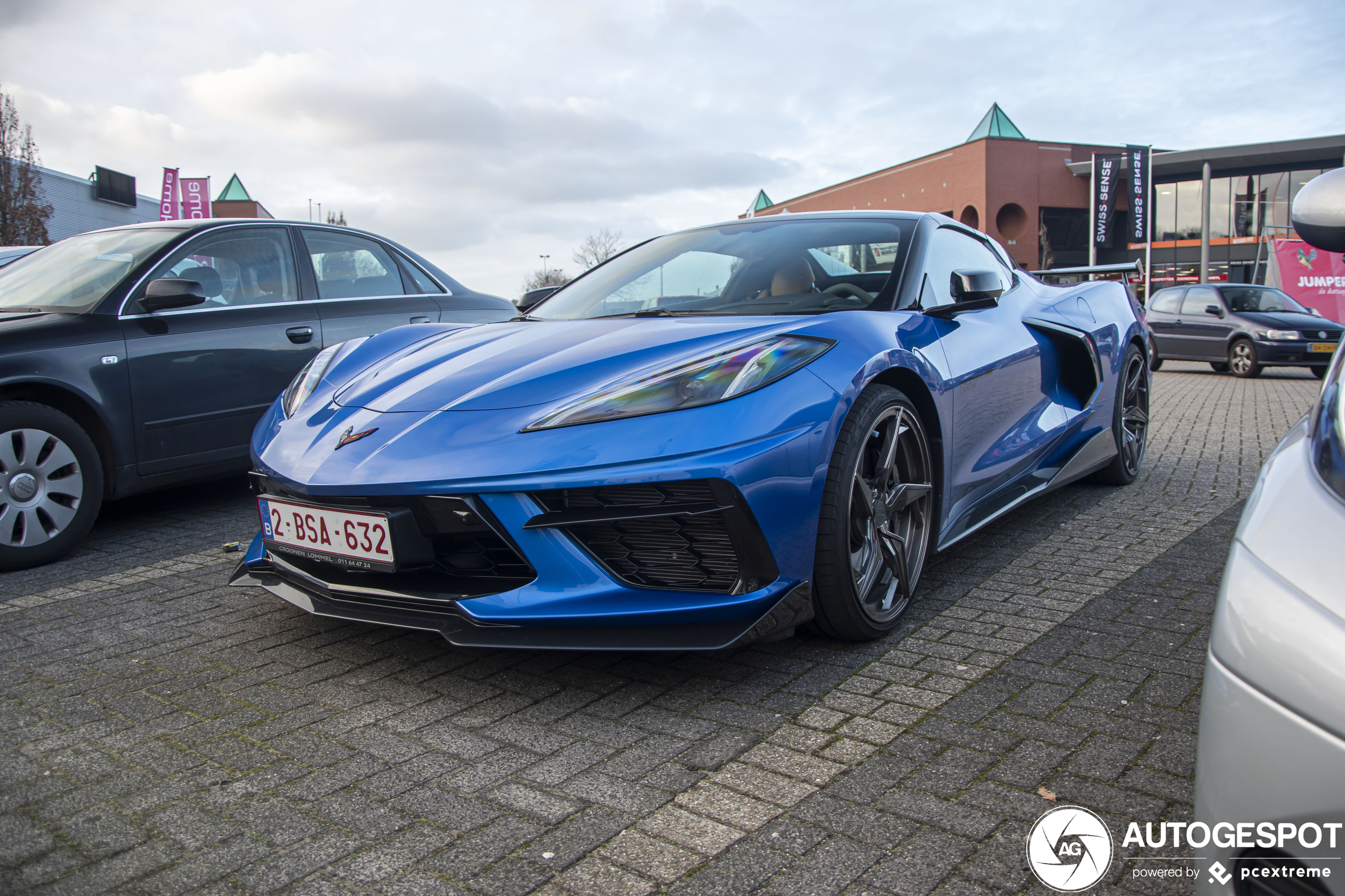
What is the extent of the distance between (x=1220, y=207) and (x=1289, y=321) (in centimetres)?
2999

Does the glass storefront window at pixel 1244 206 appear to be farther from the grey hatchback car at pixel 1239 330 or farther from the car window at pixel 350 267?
the car window at pixel 350 267

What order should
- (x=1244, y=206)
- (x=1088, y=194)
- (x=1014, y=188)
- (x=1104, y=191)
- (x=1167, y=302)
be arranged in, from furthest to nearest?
1. (x=1088, y=194)
2. (x=1014, y=188)
3. (x=1244, y=206)
4. (x=1104, y=191)
5. (x=1167, y=302)

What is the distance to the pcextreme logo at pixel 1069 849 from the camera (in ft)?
5.60

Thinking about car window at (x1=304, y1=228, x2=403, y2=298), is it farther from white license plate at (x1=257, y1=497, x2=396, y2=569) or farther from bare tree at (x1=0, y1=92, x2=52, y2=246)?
bare tree at (x1=0, y1=92, x2=52, y2=246)

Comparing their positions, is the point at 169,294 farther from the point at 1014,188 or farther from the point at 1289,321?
the point at 1014,188

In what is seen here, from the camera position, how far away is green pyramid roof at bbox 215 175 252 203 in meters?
53.8

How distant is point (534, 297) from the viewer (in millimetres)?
4398

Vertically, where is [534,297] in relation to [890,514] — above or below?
above

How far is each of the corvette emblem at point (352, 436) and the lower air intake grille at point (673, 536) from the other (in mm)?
616

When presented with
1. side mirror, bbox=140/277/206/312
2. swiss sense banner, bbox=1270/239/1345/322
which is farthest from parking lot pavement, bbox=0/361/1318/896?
swiss sense banner, bbox=1270/239/1345/322

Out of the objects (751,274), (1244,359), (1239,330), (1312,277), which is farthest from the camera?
(1312,277)

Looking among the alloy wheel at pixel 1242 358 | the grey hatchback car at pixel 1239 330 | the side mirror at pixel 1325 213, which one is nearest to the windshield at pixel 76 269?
the side mirror at pixel 1325 213

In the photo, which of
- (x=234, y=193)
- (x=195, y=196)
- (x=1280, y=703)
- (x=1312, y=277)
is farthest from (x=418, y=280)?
(x=234, y=193)

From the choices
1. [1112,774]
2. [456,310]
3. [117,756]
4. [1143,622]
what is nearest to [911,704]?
[1112,774]
